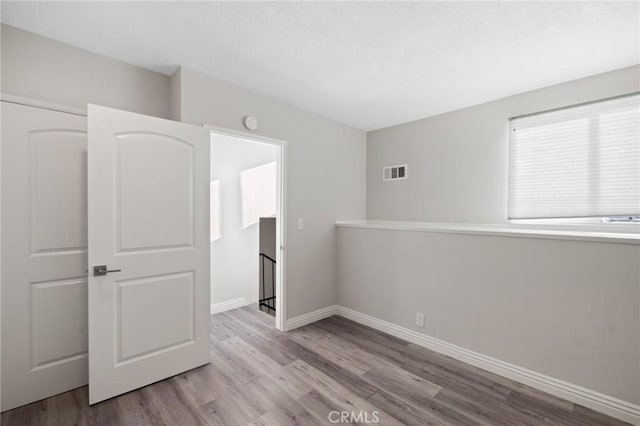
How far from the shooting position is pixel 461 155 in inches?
126

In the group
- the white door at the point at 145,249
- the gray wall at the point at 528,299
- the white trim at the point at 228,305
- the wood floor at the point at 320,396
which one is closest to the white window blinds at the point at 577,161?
the gray wall at the point at 528,299

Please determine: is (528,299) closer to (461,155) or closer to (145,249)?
(461,155)

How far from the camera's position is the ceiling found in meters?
1.69

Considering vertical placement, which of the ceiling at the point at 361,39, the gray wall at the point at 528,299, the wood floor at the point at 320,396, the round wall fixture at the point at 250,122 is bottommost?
the wood floor at the point at 320,396

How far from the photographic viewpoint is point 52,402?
194cm

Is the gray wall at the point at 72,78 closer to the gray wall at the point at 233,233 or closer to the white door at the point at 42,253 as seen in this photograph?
the white door at the point at 42,253

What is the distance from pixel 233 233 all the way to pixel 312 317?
162 centimetres

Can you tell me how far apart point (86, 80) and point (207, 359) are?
2499 millimetres

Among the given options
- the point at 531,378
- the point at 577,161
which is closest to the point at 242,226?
the point at 531,378

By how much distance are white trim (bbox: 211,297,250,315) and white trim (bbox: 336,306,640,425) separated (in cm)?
196

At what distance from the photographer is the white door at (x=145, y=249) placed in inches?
75.9

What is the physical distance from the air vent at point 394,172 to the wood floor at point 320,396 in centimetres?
210

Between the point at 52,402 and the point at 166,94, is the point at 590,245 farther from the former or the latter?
the point at 52,402

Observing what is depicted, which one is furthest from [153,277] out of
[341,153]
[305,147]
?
[341,153]
